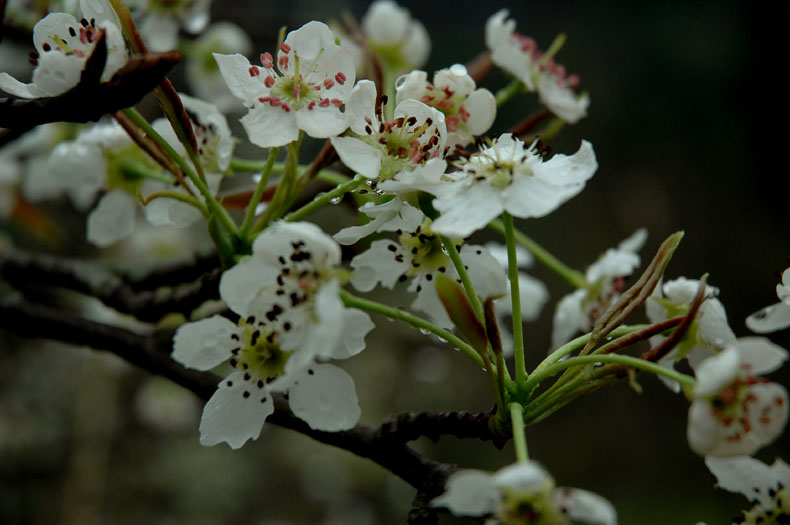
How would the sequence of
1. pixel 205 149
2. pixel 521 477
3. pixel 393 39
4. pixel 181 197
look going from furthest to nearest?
pixel 393 39 < pixel 205 149 < pixel 181 197 < pixel 521 477

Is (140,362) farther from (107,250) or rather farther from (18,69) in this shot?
(107,250)

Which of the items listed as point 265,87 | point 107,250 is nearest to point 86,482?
point 107,250

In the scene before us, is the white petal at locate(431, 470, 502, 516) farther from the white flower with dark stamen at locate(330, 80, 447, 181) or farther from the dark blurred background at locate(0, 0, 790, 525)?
the dark blurred background at locate(0, 0, 790, 525)

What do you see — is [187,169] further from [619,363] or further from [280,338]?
[619,363]

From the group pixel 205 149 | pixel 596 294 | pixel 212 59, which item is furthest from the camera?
pixel 212 59

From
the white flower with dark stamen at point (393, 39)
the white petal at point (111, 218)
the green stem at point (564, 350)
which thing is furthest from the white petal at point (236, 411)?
the white flower with dark stamen at point (393, 39)

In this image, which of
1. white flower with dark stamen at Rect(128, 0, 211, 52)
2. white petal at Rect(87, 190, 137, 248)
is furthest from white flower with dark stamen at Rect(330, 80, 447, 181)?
white flower with dark stamen at Rect(128, 0, 211, 52)

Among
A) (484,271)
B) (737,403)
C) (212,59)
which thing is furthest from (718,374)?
(212,59)

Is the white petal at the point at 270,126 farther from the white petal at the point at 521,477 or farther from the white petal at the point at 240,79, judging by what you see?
the white petal at the point at 521,477
